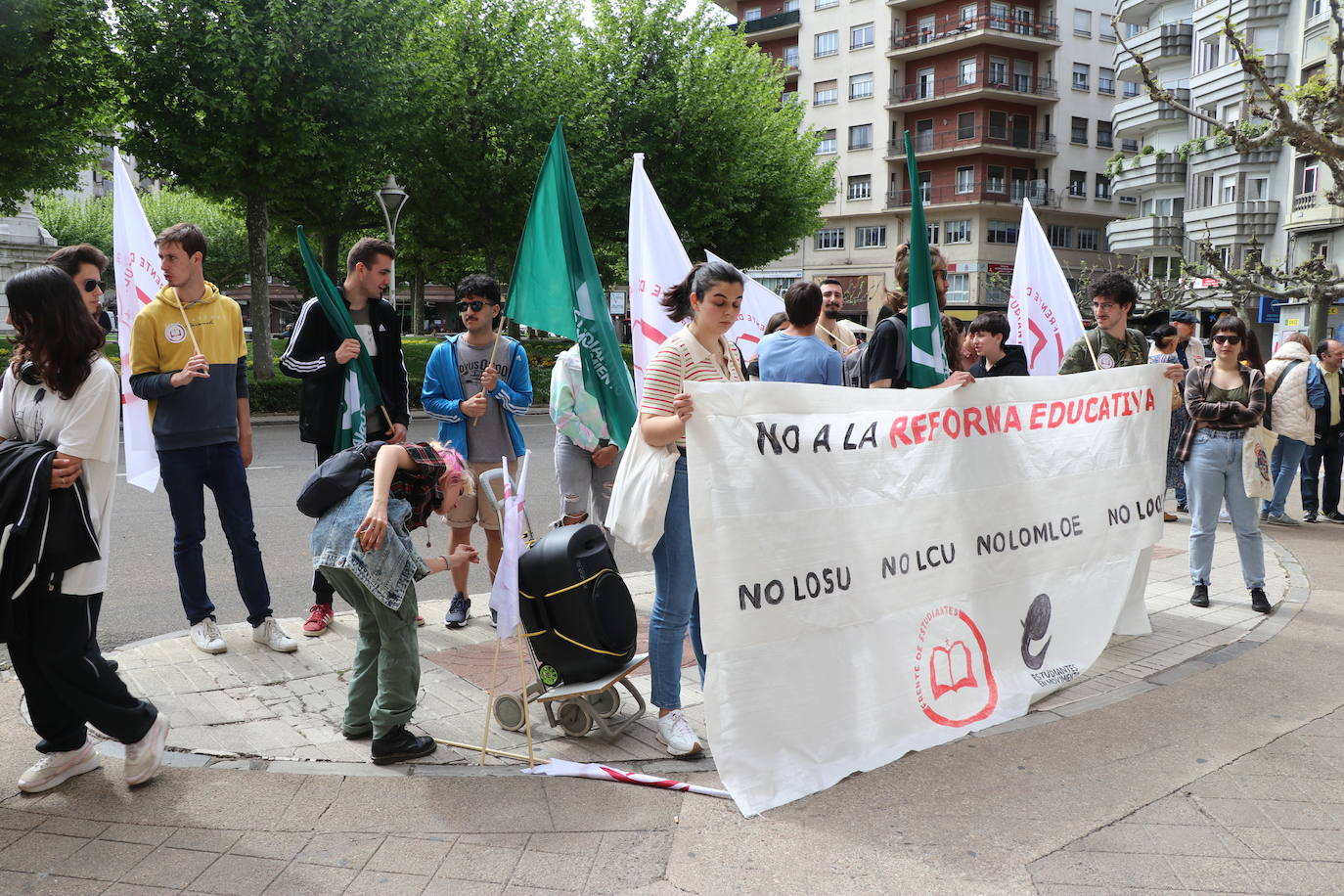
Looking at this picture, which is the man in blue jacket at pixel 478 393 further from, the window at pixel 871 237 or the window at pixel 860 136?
the window at pixel 860 136

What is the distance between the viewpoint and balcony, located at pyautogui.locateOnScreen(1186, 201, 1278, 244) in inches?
1534

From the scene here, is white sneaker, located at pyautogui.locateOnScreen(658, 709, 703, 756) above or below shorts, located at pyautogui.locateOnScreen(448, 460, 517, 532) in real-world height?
below

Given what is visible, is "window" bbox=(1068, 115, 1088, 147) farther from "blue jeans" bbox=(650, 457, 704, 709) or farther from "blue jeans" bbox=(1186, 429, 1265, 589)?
"blue jeans" bbox=(650, 457, 704, 709)

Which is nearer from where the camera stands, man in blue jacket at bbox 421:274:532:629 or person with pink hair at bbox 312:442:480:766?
person with pink hair at bbox 312:442:480:766

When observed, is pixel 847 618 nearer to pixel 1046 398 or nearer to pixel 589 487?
pixel 1046 398

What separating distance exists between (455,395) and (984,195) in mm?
57579

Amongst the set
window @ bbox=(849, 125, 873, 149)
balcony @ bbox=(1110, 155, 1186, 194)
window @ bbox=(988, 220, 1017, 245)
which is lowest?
window @ bbox=(988, 220, 1017, 245)

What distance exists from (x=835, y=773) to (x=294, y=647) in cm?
293

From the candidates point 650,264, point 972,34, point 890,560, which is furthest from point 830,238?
point 890,560

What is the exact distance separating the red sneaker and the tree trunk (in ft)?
55.8

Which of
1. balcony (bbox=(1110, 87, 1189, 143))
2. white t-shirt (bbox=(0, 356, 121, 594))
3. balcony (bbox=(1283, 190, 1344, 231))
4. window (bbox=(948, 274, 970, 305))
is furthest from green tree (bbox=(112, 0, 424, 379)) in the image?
window (bbox=(948, 274, 970, 305))

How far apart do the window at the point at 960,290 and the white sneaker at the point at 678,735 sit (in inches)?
2263

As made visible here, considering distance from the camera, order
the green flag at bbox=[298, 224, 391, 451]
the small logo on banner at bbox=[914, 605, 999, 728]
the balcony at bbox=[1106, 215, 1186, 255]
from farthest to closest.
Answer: the balcony at bbox=[1106, 215, 1186, 255] < the green flag at bbox=[298, 224, 391, 451] < the small logo on banner at bbox=[914, 605, 999, 728]

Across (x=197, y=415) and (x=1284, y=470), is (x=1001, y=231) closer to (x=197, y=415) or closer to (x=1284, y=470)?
(x=1284, y=470)
